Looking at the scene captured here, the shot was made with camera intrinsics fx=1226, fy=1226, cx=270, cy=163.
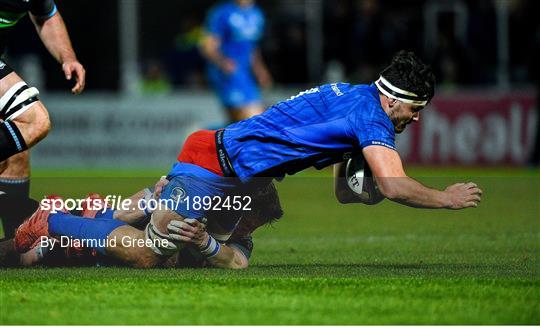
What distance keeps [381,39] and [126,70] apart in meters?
4.24

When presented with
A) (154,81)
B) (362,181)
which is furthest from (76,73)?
(154,81)

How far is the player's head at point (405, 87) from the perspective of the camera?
25.0 ft

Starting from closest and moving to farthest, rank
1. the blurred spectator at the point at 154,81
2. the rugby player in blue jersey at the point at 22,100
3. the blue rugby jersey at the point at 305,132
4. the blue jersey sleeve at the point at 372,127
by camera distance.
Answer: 1. the blue jersey sleeve at the point at 372,127
2. the blue rugby jersey at the point at 305,132
3. the rugby player in blue jersey at the point at 22,100
4. the blurred spectator at the point at 154,81

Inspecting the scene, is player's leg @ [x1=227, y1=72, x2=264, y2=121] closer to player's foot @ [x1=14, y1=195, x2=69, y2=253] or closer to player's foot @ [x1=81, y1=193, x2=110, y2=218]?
player's foot @ [x1=81, y1=193, x2=110, y2=218]

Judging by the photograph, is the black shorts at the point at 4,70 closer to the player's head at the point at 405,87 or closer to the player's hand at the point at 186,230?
the player's hand at the point at 186,230

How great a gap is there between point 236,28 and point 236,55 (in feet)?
1.60

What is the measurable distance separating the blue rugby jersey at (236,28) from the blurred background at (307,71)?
8.42 feet

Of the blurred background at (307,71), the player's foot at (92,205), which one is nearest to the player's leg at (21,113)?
the player's foot at (92,205)

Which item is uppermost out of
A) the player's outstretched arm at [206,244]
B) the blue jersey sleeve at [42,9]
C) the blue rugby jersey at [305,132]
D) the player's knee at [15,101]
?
the blue jersey sleeve at [42,9]

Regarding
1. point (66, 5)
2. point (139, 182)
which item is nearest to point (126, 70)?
point (66, 5)

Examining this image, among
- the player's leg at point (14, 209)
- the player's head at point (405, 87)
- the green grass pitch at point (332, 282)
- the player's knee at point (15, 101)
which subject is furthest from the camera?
the player's leg at point (14, 209)

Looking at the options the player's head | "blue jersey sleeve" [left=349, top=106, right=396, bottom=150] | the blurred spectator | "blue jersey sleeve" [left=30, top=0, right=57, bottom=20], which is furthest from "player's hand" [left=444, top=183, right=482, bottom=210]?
the blurred spectator

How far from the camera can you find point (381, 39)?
2031 cm

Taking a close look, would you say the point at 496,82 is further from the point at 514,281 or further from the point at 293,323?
the point at 293,323
